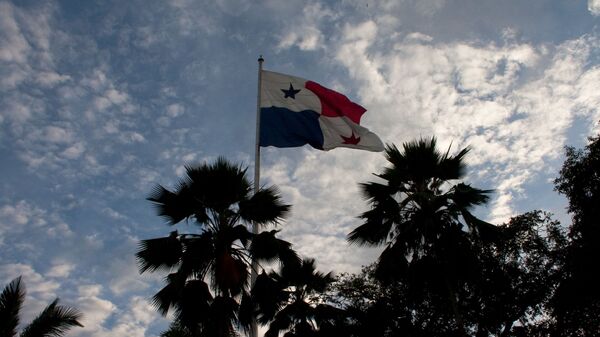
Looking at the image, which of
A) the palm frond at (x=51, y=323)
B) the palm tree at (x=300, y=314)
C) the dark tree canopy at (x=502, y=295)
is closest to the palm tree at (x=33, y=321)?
the palm frond at (x=51, y=323)

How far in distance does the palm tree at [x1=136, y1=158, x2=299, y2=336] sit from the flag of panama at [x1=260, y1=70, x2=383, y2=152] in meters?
3.48

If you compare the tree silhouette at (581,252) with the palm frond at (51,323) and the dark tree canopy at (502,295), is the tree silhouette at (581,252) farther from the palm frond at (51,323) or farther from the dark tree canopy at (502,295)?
the palm frond at (51,323)

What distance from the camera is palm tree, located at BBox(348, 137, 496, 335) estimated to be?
14.5m

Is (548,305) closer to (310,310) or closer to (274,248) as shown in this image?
(310,310)

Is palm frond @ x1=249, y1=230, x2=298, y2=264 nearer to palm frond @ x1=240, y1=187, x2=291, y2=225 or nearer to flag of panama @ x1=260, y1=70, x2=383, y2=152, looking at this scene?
palm frond @ x1=240, y1=187, x2=291, y2=225

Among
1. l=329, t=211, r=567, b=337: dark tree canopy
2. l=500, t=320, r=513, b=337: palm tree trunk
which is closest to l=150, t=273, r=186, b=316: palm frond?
l=329, t=211, r=567, b=337: dark tree canopy

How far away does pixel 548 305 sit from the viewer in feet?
66.4

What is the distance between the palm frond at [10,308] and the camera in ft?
31.1

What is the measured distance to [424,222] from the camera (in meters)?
14.9

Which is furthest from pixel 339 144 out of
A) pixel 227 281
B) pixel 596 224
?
pixel 596 224

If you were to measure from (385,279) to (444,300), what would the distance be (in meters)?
7.26

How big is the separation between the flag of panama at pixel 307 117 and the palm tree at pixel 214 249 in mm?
3477

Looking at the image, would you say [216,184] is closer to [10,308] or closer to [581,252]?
[10,308]

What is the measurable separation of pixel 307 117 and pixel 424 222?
216 inches
